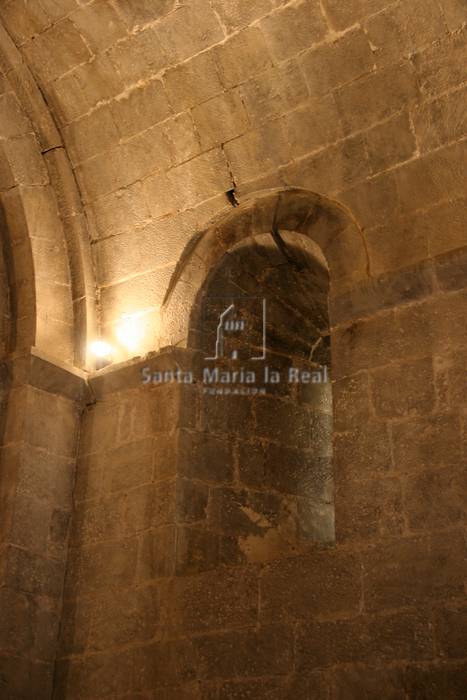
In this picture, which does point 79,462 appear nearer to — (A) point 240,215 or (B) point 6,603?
(B) point 6,603

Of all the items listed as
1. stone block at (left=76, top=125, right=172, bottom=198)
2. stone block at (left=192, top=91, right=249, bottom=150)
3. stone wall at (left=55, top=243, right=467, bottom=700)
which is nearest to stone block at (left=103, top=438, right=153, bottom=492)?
stone wall at (left=55, top=243, right=467, bottom=700)

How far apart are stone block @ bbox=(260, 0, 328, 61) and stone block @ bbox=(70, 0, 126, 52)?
97cm

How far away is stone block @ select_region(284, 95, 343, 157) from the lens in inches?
220

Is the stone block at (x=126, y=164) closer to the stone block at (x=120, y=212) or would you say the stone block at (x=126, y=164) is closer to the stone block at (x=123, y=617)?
the stone block at (x=120, y=212)

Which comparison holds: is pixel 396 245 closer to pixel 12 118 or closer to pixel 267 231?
pixel 267 231

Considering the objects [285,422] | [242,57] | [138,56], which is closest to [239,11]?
[242,57]

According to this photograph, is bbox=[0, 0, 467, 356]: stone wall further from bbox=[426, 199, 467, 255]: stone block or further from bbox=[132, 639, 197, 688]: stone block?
bbox=[132, 639, 197, 688]: stone block

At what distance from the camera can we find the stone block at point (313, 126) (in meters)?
5.58

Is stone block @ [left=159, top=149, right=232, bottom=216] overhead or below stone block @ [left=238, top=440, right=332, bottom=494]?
overhead

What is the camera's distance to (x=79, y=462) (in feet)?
19.5

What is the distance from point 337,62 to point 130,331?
2100mm

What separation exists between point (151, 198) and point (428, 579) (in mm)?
3142

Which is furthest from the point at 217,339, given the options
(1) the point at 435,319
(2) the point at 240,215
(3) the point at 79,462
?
(1) the point at 435,319

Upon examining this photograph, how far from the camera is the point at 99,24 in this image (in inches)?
234
